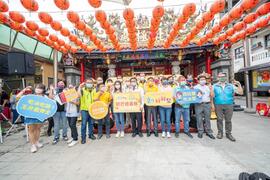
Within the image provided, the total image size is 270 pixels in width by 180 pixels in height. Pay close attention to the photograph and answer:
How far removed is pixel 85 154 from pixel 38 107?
162 centimetres

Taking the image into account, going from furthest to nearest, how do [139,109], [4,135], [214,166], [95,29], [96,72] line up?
[96,72] → [95,29] → [4,135] → [139,109] → [214,166]

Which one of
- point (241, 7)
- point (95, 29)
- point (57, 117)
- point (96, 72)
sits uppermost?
point (95, 29)

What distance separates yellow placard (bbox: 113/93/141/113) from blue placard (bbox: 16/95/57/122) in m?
1.59

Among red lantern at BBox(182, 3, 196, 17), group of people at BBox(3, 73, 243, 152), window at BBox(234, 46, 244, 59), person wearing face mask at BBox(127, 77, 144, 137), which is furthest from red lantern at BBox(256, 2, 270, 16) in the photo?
window at BBox(234, 46, 244, 59)

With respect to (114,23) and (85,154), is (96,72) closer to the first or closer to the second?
(114,23)

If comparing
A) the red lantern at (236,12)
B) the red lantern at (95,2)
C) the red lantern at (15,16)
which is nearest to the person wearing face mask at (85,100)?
the red lantern at (95,2)

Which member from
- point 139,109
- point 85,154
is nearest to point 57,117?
point 85,154

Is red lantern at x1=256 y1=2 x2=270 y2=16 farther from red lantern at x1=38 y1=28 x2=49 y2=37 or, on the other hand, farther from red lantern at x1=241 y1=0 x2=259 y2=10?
red lantern at x1=38 y1=28 x2=49 y2=37

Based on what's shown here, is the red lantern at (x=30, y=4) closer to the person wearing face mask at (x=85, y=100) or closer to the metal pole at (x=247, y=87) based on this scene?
the person wearing face mask at (x=85, y=100)

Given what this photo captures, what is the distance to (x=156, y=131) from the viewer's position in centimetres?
464

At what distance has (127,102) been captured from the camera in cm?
465

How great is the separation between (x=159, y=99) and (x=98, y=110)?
5.48ft

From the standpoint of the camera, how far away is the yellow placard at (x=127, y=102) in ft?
15.1

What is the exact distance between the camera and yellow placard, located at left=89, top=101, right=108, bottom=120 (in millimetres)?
4344
